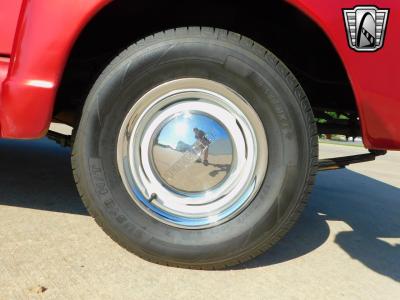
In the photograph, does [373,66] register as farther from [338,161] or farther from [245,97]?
[338,161]

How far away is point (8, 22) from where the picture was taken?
1471 mm

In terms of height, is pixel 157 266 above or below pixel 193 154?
below

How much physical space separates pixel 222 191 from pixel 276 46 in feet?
2.87

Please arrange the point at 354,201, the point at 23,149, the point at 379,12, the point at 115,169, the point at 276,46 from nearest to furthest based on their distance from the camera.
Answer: the point at 379,12, the point at 115,169, the point at 276,46, the point at 354,201, the point at 23,149

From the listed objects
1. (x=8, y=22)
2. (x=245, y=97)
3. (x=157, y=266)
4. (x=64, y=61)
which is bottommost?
(x=157, y=266)

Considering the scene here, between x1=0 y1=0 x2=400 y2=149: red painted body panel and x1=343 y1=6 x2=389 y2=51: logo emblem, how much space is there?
0.02 m

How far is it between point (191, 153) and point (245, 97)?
0.33 meters

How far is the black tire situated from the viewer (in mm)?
1436

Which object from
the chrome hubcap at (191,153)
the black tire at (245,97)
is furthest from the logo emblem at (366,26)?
the chrome hubcap at (191,153)

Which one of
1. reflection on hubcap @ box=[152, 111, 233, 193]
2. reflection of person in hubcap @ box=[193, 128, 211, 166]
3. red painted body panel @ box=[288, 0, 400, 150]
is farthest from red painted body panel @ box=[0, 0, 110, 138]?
red painted body panel @ box=[288, 0, 400, 150]

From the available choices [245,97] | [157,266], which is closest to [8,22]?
[245,97]

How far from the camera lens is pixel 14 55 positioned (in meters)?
1.45

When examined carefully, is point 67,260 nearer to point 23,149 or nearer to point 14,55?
point 14,55

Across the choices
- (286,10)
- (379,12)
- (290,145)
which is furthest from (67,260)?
(379,12)
